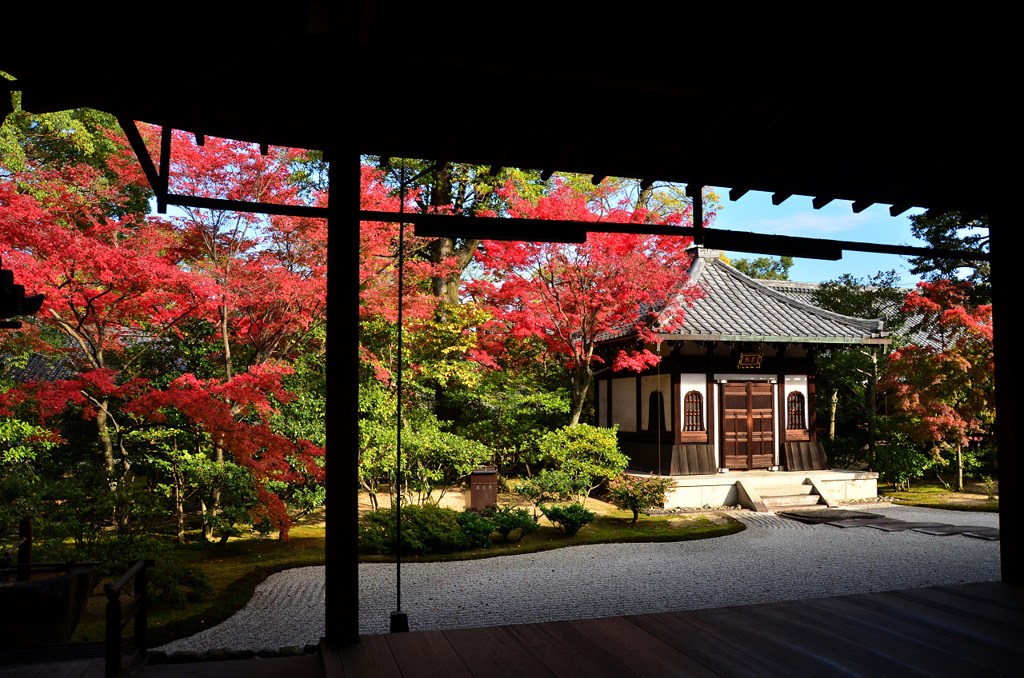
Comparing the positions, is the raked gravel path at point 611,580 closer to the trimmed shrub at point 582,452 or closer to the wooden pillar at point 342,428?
the trimmed shrub at point 582,452

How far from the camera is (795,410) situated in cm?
1394

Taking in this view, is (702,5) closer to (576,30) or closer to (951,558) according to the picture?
(576,30)

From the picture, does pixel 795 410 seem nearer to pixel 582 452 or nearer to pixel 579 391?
pixel 579 391

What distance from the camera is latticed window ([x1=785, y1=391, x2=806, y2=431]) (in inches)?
547

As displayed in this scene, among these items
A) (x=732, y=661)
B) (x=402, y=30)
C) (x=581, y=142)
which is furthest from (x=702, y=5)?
(x=732, y=661)

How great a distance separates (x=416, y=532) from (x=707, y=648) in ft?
18.2

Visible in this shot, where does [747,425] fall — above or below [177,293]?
below

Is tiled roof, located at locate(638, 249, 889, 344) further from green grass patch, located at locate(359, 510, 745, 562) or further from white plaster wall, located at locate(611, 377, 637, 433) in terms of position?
green grass patch, located at locate(359, 510, 745, 562)

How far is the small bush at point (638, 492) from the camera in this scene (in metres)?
10.5

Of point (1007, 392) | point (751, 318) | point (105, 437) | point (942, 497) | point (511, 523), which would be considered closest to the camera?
point (1007, 392)

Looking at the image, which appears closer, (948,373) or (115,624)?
(115,624)

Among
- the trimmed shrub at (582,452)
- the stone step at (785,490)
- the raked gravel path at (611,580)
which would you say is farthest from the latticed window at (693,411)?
the raked gravel path at (611,580)

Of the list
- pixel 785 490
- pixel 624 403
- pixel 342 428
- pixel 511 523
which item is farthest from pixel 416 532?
pixel 785 490

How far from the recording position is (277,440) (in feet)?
25.2
